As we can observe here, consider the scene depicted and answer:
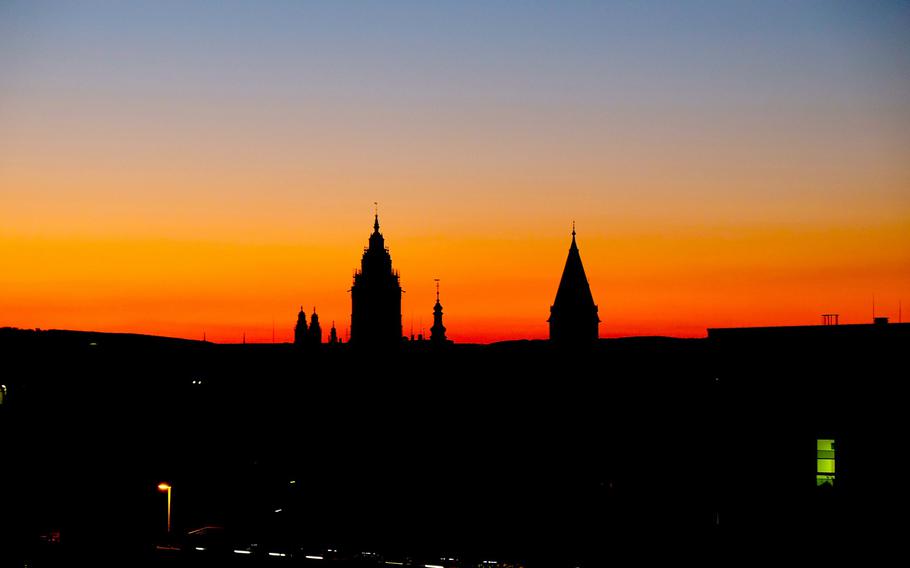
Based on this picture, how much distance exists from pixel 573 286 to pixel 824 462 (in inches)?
2386

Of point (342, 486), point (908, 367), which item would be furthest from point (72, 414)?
point (908, 367)

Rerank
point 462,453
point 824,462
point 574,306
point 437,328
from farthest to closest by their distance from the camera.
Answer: point 437,328
point 574,306
point 462,453
point 824,462

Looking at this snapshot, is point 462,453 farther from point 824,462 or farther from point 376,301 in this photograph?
point 376,301

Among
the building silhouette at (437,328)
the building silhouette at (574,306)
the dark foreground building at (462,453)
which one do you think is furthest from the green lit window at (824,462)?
the building silhouette at (437,328)

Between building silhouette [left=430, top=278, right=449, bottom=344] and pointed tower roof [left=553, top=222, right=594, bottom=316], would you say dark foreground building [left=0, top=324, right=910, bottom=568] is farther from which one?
building silhouette [left=430, top=278, right=449, bottom=344]

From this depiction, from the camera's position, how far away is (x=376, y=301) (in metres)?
155

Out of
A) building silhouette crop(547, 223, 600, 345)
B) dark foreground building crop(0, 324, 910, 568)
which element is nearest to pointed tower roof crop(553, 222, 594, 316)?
building silhouette crop(547, 223, 600, 345)

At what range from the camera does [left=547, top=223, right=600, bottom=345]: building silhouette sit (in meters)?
96.4

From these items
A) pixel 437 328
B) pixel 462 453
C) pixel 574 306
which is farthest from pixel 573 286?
pixel 437 328

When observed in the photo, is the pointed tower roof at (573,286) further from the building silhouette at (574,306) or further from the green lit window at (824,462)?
the green lit window at (824,462)

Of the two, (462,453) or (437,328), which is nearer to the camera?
(462,453)

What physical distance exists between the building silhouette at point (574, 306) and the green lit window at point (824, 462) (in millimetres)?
59617

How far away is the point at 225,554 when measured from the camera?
34594 mm

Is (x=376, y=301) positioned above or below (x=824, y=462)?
above
